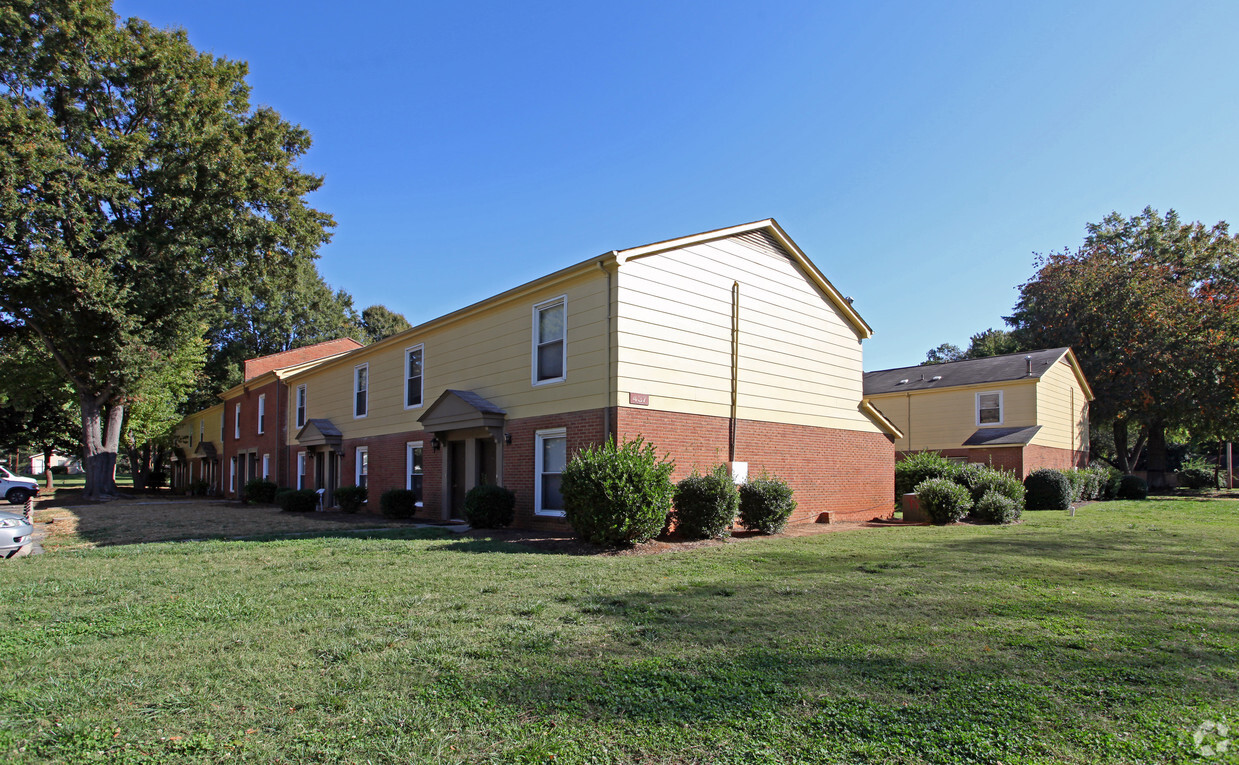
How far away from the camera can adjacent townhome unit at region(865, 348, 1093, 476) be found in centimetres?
2525

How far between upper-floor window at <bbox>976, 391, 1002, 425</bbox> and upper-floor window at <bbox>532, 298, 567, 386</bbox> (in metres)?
19.9

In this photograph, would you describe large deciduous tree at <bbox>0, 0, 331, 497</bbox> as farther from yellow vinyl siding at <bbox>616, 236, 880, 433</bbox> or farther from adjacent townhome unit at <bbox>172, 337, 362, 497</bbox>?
yellow vinyl siding at <bbox>616, 236, 880, 433</bbox>

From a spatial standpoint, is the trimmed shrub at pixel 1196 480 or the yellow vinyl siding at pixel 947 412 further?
the trimmed shrub at pixel 1196 480

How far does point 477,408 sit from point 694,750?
39.4 feet

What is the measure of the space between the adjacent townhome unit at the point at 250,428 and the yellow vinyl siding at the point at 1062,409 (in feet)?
88.6

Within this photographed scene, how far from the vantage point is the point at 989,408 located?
26625mm

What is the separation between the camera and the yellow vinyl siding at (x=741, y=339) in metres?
13.0

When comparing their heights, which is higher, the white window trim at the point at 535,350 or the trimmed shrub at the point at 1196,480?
the white window trim at the point at 535,350

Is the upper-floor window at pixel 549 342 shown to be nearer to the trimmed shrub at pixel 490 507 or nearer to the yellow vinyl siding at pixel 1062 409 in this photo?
the trimmed shrub at pixel 490 507

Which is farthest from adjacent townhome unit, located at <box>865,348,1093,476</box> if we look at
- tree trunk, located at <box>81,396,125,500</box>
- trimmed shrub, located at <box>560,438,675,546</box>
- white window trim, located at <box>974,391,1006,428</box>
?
tree trunk, located at <box>81,396,125,500</box>

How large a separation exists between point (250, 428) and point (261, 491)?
5.84m

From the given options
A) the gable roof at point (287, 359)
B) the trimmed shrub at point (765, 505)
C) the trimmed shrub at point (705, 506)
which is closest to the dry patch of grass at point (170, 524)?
the trimmed shrub at point (705, 506)

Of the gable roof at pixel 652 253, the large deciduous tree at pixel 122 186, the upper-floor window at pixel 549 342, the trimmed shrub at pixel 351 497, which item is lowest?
the trimmed shrub at pixel 351 497

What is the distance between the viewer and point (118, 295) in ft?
75.7
